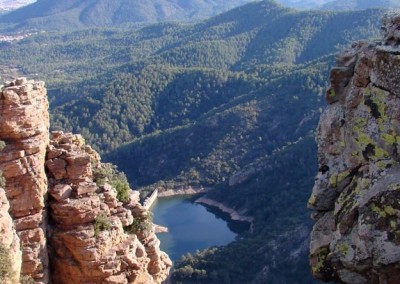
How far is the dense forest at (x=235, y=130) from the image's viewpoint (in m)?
57.9

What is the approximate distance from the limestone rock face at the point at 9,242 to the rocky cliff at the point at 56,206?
0.96m

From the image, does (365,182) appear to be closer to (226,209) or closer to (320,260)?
(320,260)

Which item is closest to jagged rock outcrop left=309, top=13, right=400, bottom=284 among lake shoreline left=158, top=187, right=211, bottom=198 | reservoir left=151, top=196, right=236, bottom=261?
reservoir left=151, top=196, right=236, bottom=261

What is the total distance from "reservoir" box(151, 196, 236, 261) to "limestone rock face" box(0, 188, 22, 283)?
59589 millimetres

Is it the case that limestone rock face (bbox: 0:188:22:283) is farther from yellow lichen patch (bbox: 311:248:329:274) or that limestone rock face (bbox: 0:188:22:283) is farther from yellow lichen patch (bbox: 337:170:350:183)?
yellow lichen patch (bbox: 337:170:350:183)

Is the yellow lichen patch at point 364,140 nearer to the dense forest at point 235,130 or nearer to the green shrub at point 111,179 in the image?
the green shrub at point 111,179

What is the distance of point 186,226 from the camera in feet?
290

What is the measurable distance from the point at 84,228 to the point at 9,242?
10.8ft

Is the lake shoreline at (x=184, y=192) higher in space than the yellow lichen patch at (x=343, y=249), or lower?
higher

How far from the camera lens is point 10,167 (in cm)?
1841

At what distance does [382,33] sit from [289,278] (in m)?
43.0

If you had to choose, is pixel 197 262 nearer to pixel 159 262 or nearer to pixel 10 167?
pixel 159 262

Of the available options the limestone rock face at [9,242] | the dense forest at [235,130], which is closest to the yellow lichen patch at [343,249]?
the limestone rock face at [9,242]

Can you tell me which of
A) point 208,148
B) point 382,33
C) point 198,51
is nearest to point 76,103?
point 208,148
